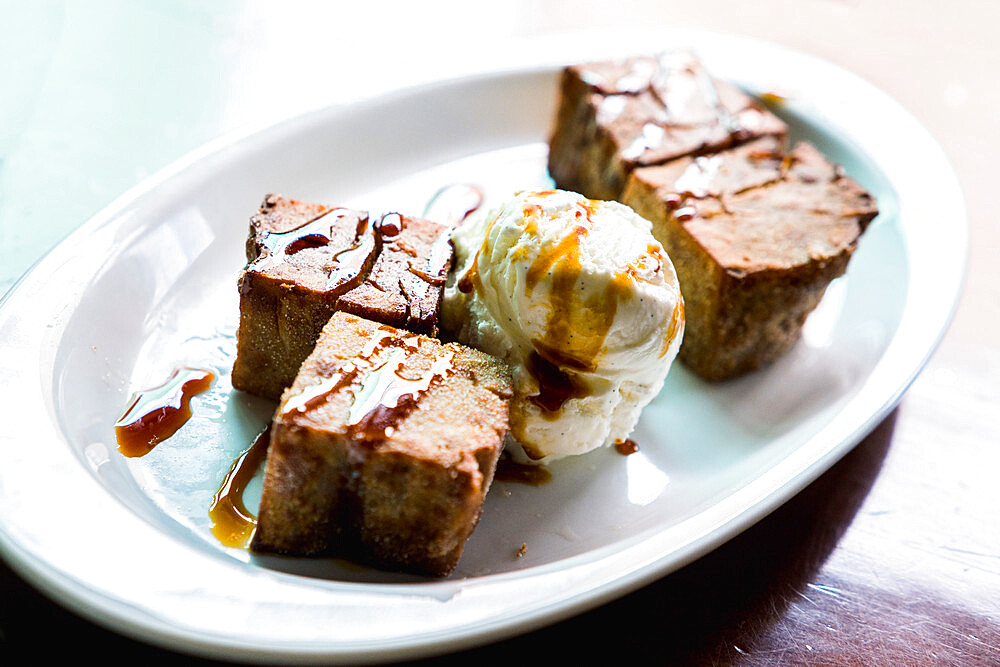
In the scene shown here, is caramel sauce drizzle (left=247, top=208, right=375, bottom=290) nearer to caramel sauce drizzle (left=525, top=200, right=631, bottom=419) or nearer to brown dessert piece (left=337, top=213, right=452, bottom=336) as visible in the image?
brown dessert piece (left=337, top=213, right=452, bottom=336)

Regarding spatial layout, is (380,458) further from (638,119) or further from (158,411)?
(638,119)

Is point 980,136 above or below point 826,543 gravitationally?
above

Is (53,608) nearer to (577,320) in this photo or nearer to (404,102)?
(577,320)

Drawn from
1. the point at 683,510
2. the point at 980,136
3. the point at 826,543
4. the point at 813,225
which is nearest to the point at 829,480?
the point at 826,543

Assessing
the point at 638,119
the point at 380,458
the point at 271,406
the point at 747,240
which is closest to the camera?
the point at 380,458

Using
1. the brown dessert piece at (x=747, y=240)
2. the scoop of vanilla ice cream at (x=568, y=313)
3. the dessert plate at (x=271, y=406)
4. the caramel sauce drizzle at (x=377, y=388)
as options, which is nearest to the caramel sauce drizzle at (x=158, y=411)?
the dessert plate at (x=271, y=406)

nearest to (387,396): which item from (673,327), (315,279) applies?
(315,279)
